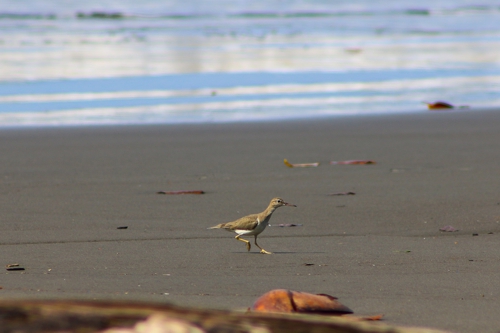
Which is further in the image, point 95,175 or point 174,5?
point 174,5

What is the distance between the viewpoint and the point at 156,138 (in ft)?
33.1

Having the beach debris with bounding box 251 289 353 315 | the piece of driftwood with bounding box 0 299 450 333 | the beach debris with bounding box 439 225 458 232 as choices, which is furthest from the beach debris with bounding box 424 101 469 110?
the piece of driftwood with bounding box 0 299 450 333

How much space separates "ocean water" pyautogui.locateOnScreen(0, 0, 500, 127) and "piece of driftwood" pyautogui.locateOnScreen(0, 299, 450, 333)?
10.2m

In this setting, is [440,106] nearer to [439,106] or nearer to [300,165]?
[439,106]

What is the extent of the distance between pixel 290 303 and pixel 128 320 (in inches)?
66.0

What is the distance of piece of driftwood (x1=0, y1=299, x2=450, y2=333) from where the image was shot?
133cm

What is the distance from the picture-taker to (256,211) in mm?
6312

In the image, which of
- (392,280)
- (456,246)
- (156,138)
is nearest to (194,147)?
(156,138)

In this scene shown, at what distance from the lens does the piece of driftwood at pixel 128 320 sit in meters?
1.33

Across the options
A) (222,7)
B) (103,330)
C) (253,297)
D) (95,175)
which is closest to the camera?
(103,330)

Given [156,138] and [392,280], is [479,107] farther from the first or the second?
[392,280]

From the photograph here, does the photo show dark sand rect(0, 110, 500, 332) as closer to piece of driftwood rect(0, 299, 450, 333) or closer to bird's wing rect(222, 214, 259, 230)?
bird's wing rect(222, 214, 259, 230)

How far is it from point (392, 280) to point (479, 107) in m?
8.92

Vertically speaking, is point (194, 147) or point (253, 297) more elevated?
point (194, 147)
